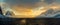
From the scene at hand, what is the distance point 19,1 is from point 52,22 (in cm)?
48

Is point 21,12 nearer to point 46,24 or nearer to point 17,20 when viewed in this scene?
point 17,20

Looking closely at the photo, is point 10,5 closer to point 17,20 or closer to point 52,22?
point 17,20

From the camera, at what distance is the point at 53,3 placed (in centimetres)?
155

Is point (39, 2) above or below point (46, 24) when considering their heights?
above

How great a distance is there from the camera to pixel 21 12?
1554 millimetres

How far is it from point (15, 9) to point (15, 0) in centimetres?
11

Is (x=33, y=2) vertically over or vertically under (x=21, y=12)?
over

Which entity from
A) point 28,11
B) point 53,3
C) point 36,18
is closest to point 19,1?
point 28,11

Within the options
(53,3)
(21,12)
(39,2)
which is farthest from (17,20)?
(53,3)

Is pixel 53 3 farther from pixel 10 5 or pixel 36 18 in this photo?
pixel 10 5

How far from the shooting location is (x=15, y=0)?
1.57 m

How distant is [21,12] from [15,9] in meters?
0.08

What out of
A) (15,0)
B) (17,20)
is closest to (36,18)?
(17,20)

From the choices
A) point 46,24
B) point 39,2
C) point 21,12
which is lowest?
point 46,24
